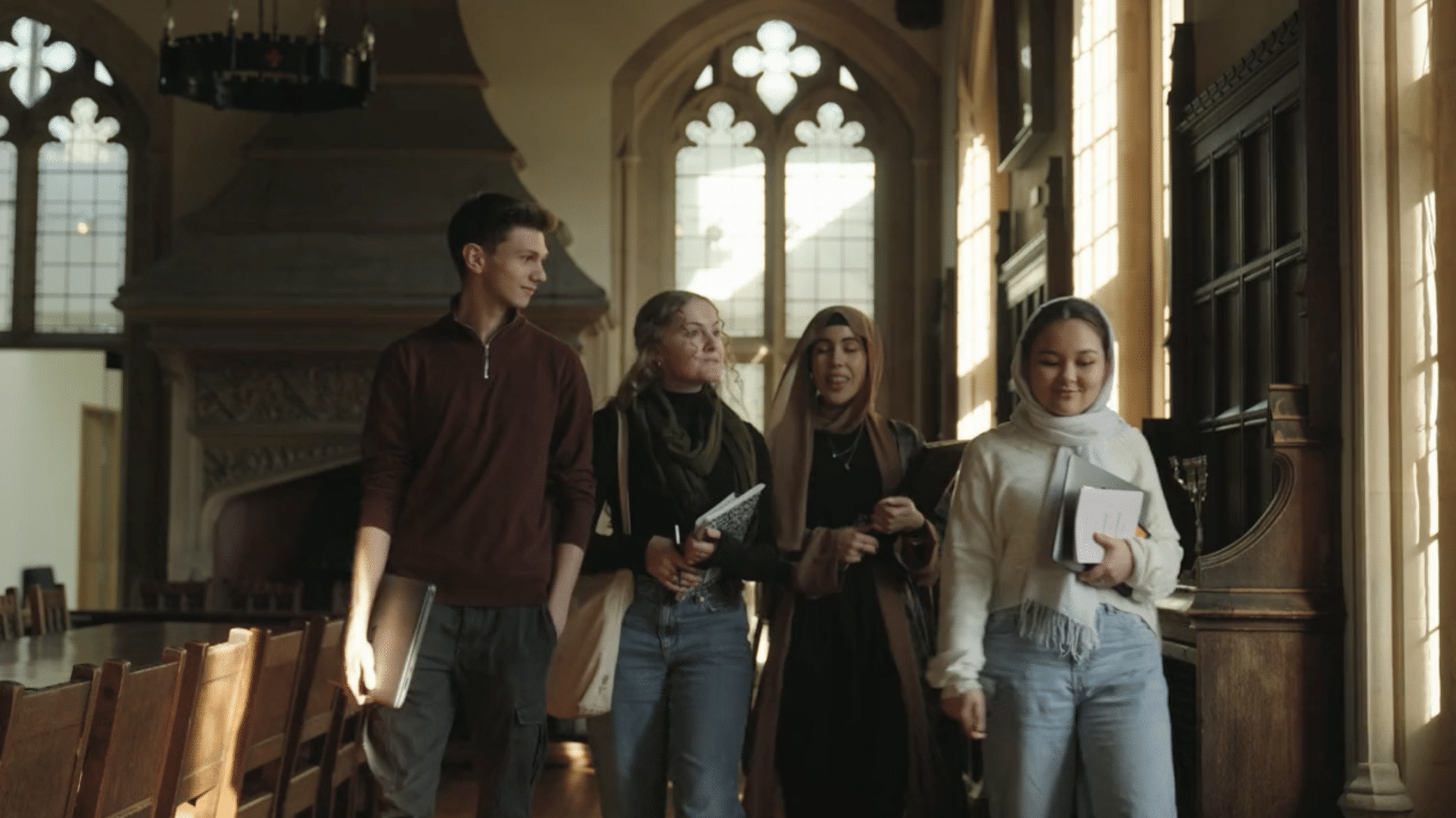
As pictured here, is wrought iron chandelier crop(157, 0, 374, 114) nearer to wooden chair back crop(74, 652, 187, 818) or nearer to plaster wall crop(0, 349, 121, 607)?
plaster wall crop(0, 349, 121, 607)

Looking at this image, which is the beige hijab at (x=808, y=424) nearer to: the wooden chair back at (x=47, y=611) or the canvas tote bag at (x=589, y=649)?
the canvas tote bag at (x=589, y=649)

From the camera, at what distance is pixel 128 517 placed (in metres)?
11.5

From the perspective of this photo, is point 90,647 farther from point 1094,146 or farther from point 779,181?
point 779,181

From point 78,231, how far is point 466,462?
9.85m

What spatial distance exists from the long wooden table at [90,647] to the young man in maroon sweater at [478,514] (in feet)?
4.79

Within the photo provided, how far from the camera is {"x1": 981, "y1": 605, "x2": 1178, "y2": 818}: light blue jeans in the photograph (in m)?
3.03

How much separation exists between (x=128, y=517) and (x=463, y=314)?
9020mm

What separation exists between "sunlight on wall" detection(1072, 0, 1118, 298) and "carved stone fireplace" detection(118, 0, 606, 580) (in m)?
3.41

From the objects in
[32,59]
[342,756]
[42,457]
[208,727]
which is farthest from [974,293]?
[42,457]

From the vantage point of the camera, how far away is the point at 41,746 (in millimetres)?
2146

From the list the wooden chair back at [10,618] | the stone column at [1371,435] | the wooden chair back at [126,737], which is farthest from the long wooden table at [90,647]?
the stone column at [1371,435]

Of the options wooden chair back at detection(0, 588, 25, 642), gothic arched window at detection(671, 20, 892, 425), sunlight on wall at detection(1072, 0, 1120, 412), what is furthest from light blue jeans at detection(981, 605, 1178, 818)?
gothic arched window at detection(671, 20, 892, 425)

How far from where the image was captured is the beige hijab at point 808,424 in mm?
3695

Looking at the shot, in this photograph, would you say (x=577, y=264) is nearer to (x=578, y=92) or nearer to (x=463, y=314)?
(x=578, y=92)
